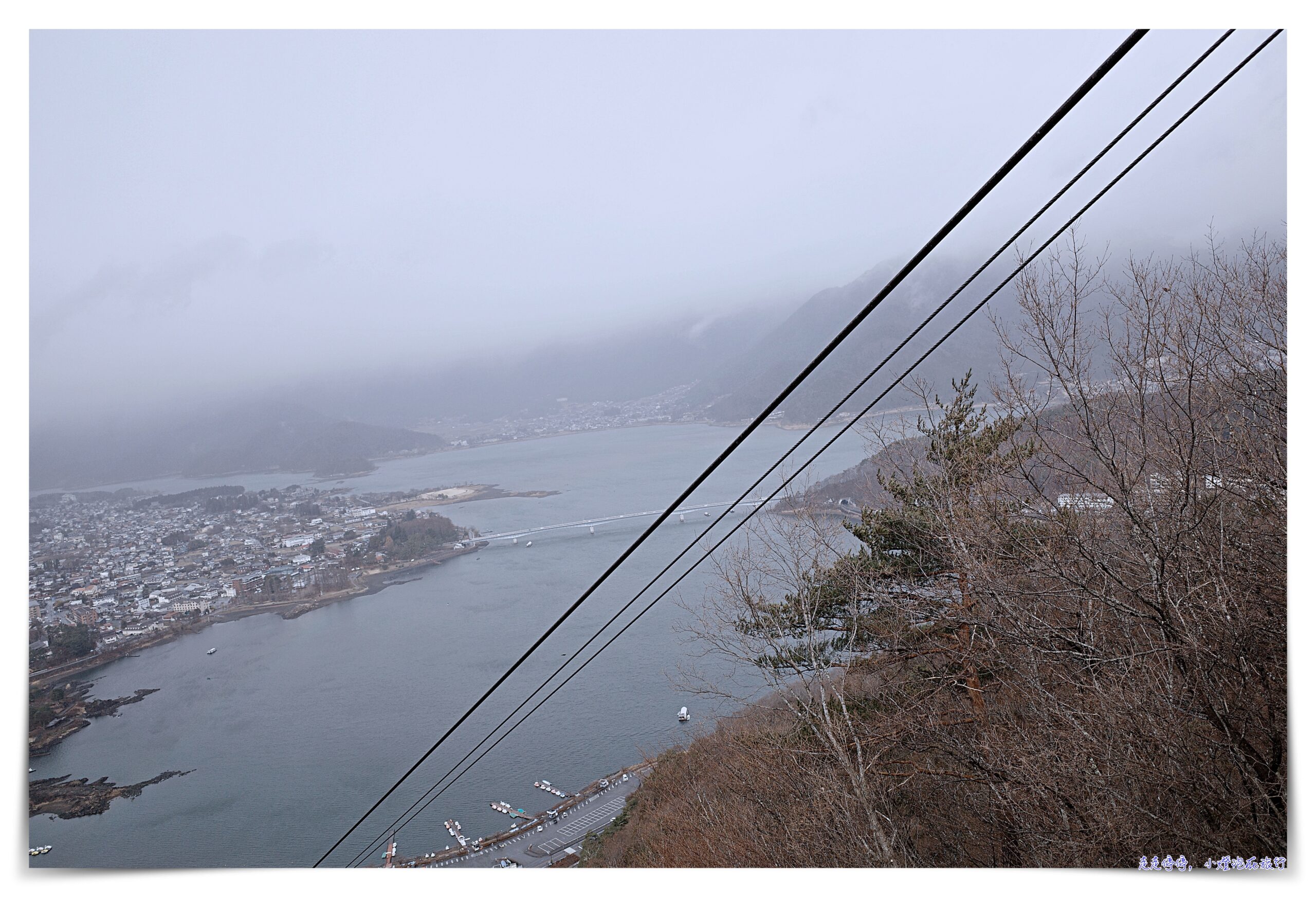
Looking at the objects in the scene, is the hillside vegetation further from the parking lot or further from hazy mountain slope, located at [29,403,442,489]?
hazy mountain slope, located at [29,403,442,489]

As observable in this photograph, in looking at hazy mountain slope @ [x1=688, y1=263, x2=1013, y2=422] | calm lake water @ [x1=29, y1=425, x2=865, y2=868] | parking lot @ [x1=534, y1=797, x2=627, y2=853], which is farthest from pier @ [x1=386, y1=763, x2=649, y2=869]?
hazy mountain slope @ [x1=688, y1=263, x2=1013, y2=422]

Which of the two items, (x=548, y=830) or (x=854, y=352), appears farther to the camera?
(x=854, y=352)

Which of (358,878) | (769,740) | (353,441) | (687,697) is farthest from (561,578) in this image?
(353,441)

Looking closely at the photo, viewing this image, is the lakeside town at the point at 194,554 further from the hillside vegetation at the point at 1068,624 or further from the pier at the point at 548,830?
the hillside vegetation at the point at 1068,624

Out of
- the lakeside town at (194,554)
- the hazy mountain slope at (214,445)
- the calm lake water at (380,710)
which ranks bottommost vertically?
the calm lake water at (380,710)

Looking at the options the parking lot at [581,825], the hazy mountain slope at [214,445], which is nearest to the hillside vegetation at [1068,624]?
the parking lot at [581,825]

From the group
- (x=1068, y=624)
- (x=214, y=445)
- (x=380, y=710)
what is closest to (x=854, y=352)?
(x=380, y=710)

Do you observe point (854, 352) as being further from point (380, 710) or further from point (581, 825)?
point (380, 710)

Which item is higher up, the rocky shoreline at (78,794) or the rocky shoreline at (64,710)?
the rocky shoreline at (64,710)
